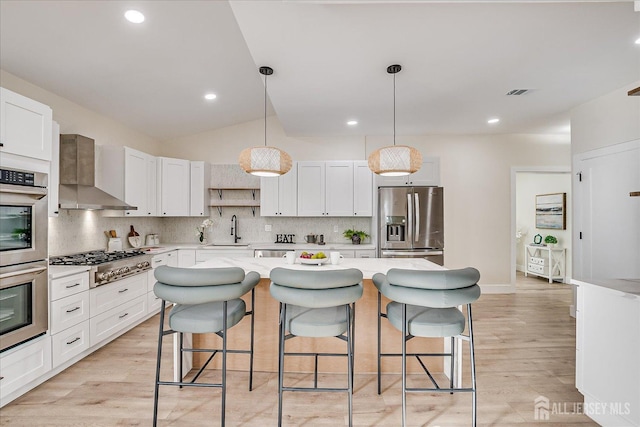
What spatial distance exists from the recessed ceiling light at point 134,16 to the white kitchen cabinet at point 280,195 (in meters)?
2.82

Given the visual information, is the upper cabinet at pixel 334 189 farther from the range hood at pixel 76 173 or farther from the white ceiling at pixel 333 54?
the range hood at pixel 76 173

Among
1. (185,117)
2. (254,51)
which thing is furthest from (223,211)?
(254,51)

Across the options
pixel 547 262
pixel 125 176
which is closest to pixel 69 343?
pixel 125 176

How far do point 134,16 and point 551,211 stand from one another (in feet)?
25.1

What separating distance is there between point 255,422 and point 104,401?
1.16 meters

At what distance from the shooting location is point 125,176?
418 centimetres

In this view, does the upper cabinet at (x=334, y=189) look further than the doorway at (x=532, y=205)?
No

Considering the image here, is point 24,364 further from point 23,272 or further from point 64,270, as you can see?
point 64,270

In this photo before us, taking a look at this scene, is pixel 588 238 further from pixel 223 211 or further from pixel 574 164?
pixel 223 211

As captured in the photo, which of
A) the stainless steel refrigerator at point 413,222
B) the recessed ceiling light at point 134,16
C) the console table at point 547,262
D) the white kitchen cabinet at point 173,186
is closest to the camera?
the recessed ceiling light at point 134,16

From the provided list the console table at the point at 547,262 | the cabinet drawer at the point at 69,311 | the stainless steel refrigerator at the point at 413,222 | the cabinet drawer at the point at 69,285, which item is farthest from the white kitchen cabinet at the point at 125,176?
the console table at the point at 547,262

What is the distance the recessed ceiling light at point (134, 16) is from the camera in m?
2.57

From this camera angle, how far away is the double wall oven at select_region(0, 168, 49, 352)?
2.23 m

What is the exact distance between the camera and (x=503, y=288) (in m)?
5.48
